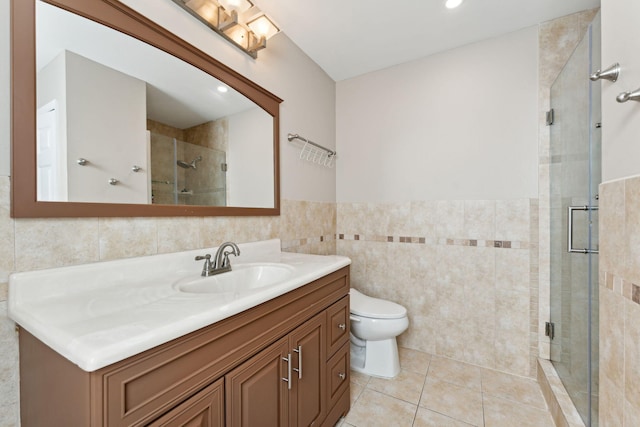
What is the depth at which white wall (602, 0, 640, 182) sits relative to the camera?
72 cm

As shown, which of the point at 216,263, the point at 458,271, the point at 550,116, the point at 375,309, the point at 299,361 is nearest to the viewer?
the point at 299,361

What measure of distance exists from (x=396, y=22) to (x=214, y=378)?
84.7 inches

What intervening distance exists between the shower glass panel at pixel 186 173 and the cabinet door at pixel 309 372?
2.59 feet

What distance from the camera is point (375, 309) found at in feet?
5.97

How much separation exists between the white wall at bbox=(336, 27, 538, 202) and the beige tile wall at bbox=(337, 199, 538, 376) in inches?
5.7

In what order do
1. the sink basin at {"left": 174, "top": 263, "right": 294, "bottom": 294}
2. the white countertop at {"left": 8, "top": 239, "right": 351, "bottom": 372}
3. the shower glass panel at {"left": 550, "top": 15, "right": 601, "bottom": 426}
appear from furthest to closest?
the shower glass panel at {"left": 550, "top": 15, "right": 601, "bottom": 426} < the sink basin at {"left": 174, "top": 263, "right": 294, "bottom": 294} < the white countertop at {"left": 8, "top": 239, "right": 351, "bottom": 372}

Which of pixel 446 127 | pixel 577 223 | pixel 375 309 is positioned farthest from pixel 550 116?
pixel 375 309

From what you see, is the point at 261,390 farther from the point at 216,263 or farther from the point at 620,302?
the point at 620,302

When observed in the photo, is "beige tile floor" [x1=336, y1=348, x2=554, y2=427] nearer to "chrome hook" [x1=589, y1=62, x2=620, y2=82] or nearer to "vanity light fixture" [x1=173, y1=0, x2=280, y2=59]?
"chrome hook" [x1=589, y1=62, x2=620, y2=82]

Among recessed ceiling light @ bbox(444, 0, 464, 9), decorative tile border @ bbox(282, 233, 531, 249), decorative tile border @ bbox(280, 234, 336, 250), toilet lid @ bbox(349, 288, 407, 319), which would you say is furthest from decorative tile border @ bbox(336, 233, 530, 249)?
recessed ceiling light @ bbox(444, 0, 464, 9)

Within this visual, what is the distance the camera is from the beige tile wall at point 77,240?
774mm

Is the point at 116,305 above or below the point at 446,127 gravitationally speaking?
below

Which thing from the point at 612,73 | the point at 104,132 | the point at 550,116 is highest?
the point at 550,116

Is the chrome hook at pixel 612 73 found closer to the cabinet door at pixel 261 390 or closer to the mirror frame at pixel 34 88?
the cabinet door at pixel 261 390
